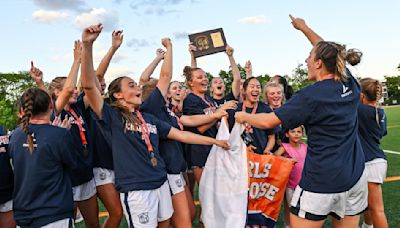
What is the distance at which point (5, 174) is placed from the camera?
3689mm

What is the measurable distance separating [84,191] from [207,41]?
280cm

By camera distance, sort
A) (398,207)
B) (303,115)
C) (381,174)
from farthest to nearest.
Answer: (398,207) < (381,174) < (303,115)

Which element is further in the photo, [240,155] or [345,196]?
[240,155]

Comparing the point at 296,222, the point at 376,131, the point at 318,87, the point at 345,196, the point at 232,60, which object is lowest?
the point at 296,222

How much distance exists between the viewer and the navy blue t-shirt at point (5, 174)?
3670 millimetres

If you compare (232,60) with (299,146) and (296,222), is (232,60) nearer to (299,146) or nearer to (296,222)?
(299,146)

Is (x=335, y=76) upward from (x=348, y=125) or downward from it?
upward

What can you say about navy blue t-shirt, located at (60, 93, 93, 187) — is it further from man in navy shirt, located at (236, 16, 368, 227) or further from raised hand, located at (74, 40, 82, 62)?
man in navy shirt, located at (236, 16, 368, 227)

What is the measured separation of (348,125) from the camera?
126 inches

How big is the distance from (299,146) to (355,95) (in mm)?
1879

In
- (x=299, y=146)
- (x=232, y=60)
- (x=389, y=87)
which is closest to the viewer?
(x=299, y=146)

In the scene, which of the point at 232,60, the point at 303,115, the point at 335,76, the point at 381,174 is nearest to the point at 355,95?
the point at 335,76

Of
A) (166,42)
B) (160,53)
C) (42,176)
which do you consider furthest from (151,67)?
(42,176)

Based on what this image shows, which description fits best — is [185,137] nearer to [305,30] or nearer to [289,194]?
[305,30]
